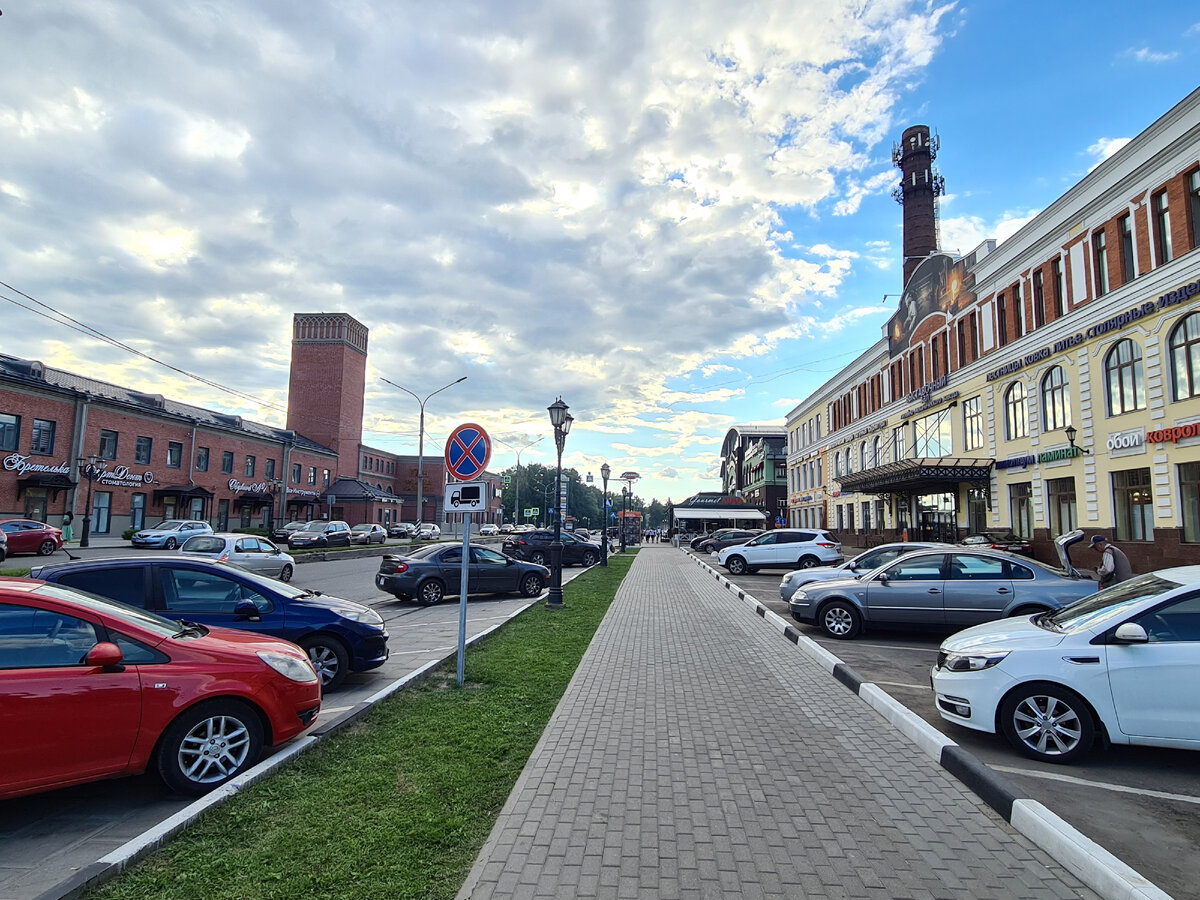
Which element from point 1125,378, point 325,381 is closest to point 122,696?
point 1125,378

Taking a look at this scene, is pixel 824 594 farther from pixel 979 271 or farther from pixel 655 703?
pixel 979 271

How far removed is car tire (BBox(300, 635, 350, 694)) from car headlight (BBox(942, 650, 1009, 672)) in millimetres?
6038

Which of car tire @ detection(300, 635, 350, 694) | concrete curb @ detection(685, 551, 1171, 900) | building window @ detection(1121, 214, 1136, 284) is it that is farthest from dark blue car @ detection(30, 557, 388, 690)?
building window @ detection(1121, 214, 1136, 284)

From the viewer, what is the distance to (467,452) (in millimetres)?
7699

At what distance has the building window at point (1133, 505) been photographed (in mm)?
18016

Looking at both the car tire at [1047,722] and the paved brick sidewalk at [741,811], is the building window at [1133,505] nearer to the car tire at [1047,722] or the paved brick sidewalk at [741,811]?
the paved brick sidewalk at [741,811]

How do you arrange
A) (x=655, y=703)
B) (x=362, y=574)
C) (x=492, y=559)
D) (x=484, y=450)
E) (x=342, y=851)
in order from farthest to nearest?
(x=362, y=574)
(x=492, y=559)
(x=484, y=450)
(x=655, y=703)
(x=342, y=851)

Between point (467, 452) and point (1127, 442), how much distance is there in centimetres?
1928

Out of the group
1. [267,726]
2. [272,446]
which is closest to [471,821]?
[267,726]

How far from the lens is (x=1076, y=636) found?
527cm

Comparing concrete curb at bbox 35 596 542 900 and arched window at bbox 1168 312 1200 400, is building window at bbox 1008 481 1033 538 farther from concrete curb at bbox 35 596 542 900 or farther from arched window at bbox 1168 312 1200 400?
concrete curb at bbox 35 596 542 900

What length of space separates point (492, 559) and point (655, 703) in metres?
10.5

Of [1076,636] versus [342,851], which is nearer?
[342,851]

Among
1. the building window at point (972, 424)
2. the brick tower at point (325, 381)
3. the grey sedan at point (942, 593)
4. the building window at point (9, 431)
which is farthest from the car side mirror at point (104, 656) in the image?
the brick tower at point (325, 381)
